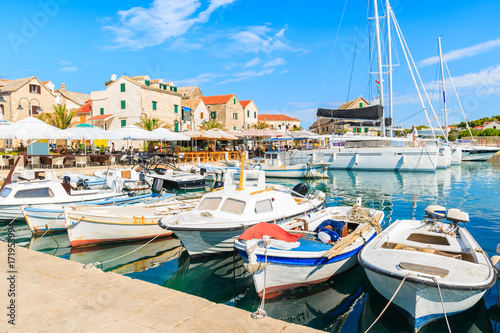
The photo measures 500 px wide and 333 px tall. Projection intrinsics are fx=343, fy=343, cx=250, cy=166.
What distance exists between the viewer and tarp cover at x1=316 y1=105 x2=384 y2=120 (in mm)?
35406

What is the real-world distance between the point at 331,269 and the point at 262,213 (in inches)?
117

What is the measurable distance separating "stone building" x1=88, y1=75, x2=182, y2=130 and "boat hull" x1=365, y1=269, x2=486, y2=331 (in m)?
41.6

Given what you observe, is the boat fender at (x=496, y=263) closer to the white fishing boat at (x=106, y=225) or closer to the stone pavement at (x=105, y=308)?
the stone pavement at (x=105, y=308)

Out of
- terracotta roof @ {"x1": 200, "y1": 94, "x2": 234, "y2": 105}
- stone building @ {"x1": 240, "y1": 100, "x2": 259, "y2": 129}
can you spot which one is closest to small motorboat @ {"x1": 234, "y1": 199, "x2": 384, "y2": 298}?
terracotta roof @ {"x1": 200, "y1": 94, "x2": 234, "y2": 105}

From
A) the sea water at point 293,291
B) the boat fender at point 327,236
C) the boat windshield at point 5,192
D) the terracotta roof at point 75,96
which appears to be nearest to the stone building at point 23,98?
the terracotta roof at point 75,96

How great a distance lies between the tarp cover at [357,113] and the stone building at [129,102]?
2178 cm

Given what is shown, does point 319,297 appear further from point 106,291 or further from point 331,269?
point 106,291

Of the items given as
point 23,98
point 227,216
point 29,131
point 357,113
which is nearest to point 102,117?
point 23,98

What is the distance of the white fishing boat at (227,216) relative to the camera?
974cm

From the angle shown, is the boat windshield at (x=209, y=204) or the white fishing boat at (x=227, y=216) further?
the boat windshield at (x=209, y=204)

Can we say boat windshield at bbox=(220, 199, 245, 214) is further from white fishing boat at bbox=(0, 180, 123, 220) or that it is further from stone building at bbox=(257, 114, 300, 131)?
stone building at bbox=(257, 114, 300, 131)

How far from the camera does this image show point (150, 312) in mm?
5176

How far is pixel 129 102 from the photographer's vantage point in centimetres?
4444

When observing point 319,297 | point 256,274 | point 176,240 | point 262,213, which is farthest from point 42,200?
point 319,297
